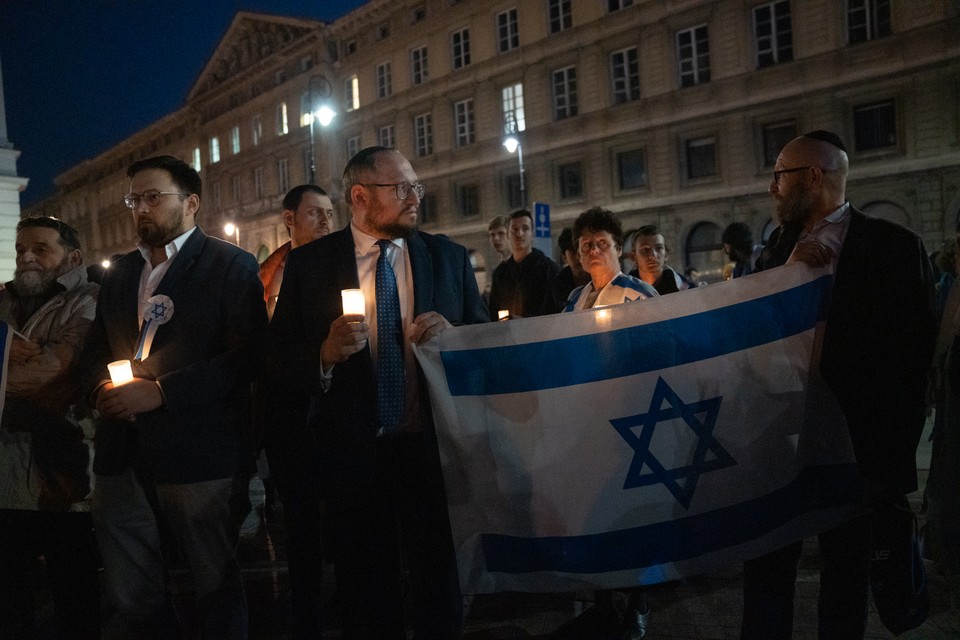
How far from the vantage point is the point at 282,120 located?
149 feet

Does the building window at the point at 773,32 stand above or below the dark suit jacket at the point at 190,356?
above

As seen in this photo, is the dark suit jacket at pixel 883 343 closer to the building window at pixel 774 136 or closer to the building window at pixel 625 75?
the building window at pixel 774 136

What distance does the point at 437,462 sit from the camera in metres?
2.87

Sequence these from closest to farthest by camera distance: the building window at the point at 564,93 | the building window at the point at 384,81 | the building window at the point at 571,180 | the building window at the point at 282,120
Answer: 1. the building window at the point at 571,180
2. the building window at the point at 564,93
3. the building window at the point at 384,81
4. the building window at the point at 282,120

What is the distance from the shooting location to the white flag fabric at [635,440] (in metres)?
2.71

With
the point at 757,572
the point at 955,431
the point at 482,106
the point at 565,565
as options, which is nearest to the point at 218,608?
the point at 565,565

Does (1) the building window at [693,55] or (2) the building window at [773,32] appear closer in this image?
(2) the building window at [773,32]

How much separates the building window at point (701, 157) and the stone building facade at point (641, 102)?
0.17 ft

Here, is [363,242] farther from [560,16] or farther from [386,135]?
[386,135]

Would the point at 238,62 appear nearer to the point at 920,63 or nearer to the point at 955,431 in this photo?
the point at 920,63

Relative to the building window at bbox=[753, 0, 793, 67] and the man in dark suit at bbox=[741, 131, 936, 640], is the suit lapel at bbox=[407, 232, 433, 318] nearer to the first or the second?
the man in dark suit at bbox=[741, 131, 936, 640]

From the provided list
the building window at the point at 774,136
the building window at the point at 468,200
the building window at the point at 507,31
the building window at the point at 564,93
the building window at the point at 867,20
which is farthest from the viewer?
the building window at the point at 468,200

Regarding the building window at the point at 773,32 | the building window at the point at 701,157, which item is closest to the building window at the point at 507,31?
the building window at the point at 701,157

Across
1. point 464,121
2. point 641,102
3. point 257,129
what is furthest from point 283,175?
point 641,102
